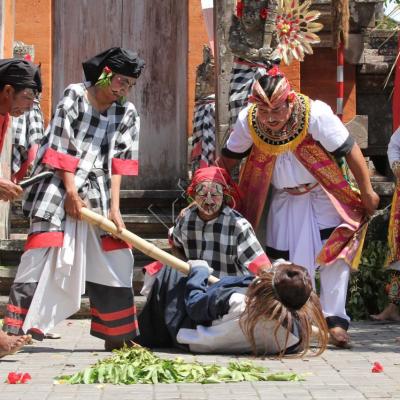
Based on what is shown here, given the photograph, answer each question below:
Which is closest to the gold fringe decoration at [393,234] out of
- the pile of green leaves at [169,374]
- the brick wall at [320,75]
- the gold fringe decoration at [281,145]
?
the gold fringe decoration at [281,145]

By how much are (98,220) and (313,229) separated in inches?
65.7

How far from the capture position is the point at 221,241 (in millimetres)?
7957

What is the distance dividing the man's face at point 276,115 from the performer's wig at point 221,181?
0.48 m

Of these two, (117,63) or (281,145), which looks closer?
(117,63)

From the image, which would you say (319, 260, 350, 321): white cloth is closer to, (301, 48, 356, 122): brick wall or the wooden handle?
the wooden handle

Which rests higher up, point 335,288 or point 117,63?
point 117,63

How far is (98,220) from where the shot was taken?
738 cm

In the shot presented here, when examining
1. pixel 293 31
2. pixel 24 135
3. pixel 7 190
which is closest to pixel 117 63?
pixel 7 190

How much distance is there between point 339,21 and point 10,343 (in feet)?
21.3

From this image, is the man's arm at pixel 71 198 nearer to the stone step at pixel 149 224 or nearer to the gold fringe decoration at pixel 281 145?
the gold fringe decoration at pixel 281 145

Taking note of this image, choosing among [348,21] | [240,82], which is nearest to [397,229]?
[240,82]

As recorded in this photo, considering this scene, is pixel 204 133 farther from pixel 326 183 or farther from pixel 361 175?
pixel 361 175

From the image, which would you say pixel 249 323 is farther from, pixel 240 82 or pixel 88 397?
pixel 240 82

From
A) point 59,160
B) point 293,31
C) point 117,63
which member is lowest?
point 59,160
